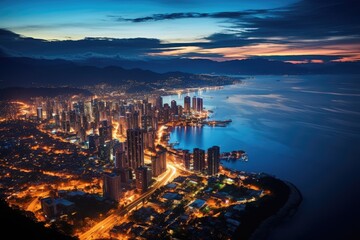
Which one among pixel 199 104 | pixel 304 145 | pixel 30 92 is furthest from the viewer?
pixel 30 92

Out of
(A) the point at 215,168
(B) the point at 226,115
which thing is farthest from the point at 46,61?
(A) the point at 215,168

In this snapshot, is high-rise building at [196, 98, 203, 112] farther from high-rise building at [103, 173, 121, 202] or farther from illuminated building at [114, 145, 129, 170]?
high-rise building at [103, 173, 121, 202]

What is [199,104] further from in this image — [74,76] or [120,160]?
[74,76]

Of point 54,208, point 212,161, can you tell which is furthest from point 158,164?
point 54,208

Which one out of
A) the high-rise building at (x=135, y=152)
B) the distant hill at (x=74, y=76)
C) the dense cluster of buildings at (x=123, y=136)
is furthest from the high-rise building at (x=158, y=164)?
the distant hill at (x=74, y=76)

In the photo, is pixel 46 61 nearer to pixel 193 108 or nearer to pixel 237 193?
pixel 193 108

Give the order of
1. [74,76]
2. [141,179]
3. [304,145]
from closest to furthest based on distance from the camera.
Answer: [141,179], [304,145], [74,76]
